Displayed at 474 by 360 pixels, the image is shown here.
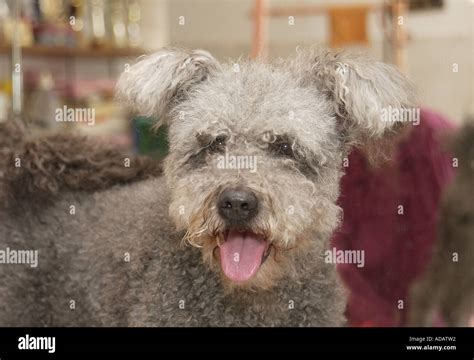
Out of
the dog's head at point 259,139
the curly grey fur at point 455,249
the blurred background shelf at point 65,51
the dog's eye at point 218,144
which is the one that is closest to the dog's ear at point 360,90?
the dog's head at point 259,139

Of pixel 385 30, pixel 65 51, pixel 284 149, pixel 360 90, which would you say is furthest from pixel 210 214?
pixel 65 51

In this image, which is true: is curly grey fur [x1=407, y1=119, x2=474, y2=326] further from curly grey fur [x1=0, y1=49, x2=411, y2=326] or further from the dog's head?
the dog's head

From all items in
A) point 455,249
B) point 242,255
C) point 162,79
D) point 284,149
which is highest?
point 162,79

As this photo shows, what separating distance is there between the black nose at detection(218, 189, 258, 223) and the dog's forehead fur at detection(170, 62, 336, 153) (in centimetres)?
10

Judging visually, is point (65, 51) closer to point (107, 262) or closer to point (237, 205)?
point (107, 262)

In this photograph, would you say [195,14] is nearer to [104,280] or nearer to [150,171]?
[150,171]

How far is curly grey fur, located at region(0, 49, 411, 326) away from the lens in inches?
39.4

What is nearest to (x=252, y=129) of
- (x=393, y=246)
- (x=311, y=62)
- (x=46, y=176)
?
(x=311, y=62)

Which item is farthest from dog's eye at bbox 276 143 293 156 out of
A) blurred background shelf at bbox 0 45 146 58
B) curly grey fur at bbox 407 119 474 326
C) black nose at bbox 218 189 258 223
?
blurred background shelf at bbox 0 45 146 58

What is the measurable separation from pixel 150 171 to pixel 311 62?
40cm

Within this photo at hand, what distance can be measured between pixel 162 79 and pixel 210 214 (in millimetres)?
239

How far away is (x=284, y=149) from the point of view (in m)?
1.02

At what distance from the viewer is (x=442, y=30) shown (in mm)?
2117

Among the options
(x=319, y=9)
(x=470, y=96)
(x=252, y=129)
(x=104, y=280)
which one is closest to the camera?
(x=252, y=129)
